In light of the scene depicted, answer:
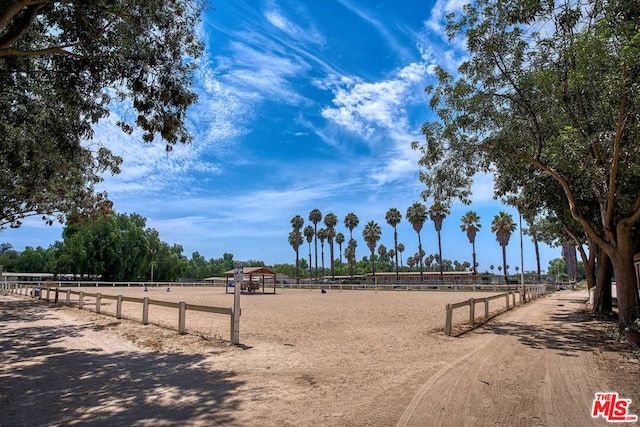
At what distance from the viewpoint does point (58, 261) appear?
6100cm

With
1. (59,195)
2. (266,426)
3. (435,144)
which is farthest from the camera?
(59,195)

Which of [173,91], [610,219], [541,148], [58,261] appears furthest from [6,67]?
[58,261]

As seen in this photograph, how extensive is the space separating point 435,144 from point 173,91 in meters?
8.59

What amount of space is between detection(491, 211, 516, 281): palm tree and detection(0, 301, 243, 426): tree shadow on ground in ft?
206

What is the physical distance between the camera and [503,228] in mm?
63688

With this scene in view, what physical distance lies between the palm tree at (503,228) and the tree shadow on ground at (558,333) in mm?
50444

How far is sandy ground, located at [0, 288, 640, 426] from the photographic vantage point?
5.18m

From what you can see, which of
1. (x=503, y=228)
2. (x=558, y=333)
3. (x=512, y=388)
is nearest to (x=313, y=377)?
(x=512, y=388)

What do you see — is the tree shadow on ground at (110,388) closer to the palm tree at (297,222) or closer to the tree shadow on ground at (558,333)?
the tree shadow on ground at (558,333)

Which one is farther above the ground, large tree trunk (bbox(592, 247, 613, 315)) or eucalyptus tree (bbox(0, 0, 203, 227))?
eucalyptus tree (bbox(0, 0, 203, 227))

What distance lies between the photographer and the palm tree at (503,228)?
2505 inches

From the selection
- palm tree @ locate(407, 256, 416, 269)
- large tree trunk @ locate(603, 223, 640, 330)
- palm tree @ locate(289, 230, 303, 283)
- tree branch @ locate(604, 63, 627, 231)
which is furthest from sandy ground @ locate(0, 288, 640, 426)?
palm tree @ locate(407, 256, 416, 269)

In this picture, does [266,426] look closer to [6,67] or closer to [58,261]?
[6,67]

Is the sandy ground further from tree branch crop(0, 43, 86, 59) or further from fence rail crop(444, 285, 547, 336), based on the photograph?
tree branch crop(0, 43, 86, 59)
